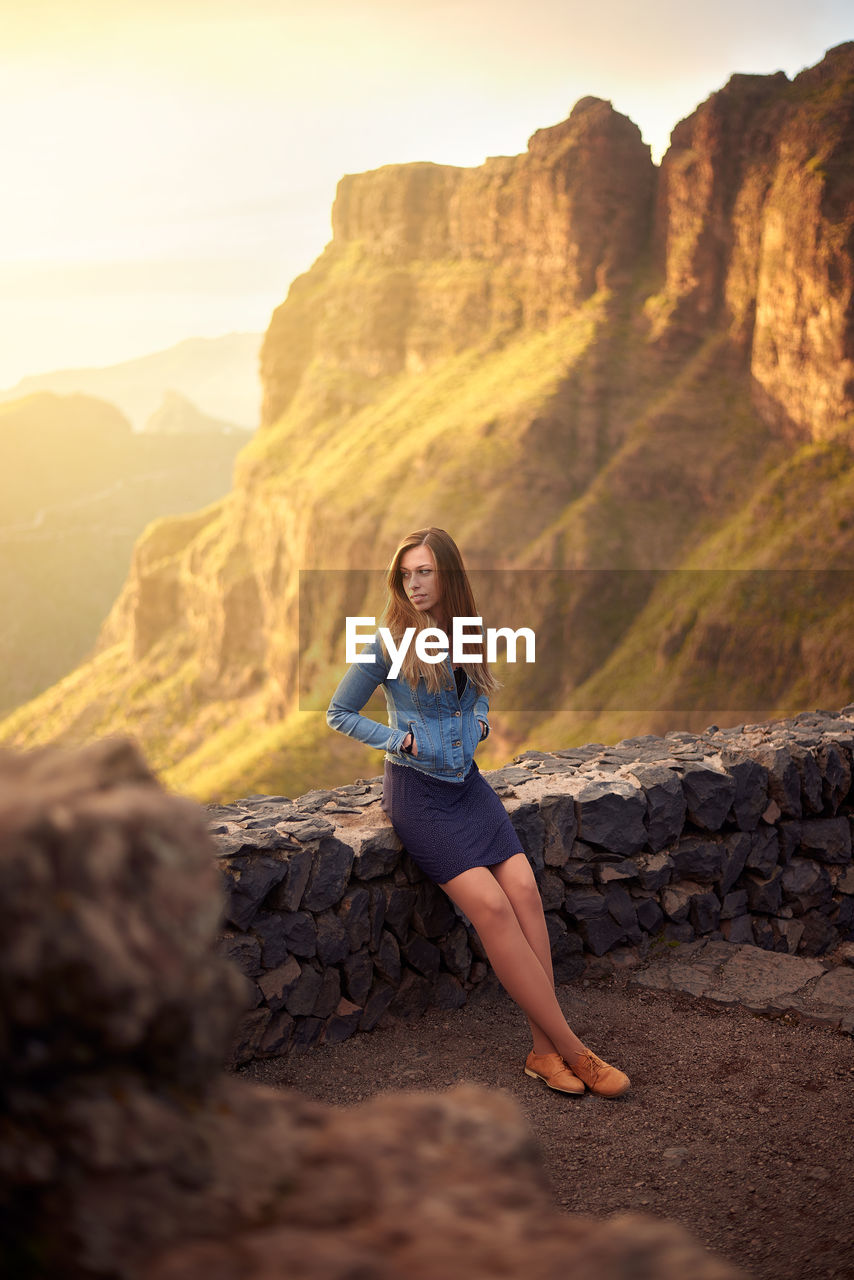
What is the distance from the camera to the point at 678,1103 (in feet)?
12.4

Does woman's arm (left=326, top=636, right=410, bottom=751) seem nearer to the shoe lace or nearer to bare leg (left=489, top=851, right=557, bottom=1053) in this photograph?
bare leg (left=489, top=851, right=557, bottom=1053)

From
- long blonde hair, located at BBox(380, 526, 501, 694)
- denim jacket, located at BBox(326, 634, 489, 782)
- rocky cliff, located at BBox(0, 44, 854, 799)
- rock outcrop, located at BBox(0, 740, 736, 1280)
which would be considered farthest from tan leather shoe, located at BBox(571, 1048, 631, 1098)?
rocky cliff, located at BBox(0, 44, 854, 799)

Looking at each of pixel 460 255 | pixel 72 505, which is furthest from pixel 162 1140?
pixel 72 505

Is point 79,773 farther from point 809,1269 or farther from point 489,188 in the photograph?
point 489,188

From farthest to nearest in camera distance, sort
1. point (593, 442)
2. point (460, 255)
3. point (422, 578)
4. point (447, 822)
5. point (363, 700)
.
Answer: point (460, 255) < point (593, 442) < point (363, 700) < point (422, 578) < point (447, 822)

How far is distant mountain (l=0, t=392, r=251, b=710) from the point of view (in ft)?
285

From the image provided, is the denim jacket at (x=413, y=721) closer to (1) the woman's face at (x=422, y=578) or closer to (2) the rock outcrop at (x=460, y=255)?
(1) the woman's face at (x=422, y=578)

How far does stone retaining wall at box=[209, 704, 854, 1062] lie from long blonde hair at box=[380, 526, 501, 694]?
2.39 ft

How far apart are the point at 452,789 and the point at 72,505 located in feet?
371

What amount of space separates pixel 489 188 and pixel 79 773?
6013cm

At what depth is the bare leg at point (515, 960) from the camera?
12.3 ft

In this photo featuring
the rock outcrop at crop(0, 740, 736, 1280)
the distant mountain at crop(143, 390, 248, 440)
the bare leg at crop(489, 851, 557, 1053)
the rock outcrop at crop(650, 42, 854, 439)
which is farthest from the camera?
the distant mountain at crop(143, 390, 248, 440)

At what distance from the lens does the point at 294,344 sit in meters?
66.9

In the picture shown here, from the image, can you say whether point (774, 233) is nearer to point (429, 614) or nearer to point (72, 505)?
point (429, 614)
